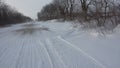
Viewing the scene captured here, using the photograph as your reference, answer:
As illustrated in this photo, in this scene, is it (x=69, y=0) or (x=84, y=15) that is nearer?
(x=84, y=15)

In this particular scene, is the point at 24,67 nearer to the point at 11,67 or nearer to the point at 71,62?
the point at 11,67

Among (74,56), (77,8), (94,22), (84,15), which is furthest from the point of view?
(77,8)

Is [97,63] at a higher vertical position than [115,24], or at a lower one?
lower

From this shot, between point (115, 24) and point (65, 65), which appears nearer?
point (65, 65)

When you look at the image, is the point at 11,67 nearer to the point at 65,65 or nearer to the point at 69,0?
the point at 65,65

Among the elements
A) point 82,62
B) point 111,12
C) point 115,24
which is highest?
point 111,12

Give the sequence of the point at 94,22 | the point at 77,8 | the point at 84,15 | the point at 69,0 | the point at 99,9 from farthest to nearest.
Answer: the point at 69,0
the point at 77,8
the point at 84,15
the point at 94,22
the point at 99,9

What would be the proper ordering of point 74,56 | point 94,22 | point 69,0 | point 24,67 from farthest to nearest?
1. point 69,0
2. point 94,22
3. point 74,56
4. point 24,67

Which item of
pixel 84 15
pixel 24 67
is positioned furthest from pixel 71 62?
pixel 84 15

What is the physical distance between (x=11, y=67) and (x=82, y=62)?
2.63 metres

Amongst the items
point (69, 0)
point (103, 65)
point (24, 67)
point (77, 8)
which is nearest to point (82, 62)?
→ point (103, 65)

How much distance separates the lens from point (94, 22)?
41.0 ft

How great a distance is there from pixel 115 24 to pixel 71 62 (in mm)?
6931

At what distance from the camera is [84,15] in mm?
14047
